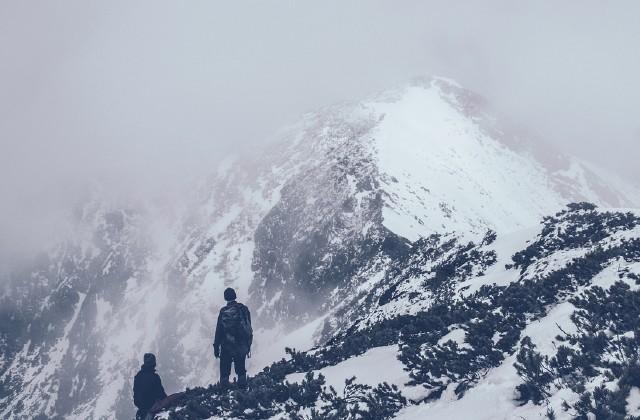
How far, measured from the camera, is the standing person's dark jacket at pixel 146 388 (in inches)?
575

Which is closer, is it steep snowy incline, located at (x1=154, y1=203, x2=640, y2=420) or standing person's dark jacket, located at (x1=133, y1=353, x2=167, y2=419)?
steep snowy incline, located at (x1=154, y1=203, x2=640, y2=420)

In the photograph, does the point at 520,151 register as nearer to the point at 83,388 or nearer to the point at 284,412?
the point at 83,388

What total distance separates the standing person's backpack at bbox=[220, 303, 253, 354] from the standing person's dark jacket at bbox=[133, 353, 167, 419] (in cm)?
200

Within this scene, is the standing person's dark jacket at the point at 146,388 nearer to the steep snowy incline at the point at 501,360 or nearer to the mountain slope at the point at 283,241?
the steep snowy incline at the point at 501,360

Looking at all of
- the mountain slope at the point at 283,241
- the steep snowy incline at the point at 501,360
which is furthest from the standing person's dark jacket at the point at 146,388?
the mountain slope at the point at 283,241

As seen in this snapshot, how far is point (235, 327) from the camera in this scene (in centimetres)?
1558

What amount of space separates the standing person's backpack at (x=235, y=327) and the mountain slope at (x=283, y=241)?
20.7m

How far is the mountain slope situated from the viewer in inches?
3201

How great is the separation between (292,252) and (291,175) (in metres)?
24.4

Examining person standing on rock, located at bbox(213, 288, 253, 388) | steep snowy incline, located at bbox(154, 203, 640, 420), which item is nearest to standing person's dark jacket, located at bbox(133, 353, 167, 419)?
steep snowy incline, located at bbox(154, 203, 640, 420)

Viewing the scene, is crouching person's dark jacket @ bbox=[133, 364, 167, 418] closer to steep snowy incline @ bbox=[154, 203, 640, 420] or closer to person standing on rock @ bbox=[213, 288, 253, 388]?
steep snowy incline @ bbox=[154, 203, 640, 420]

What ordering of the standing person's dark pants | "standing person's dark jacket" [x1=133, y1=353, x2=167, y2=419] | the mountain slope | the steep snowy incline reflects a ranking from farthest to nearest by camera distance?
the mountain slope, the standing person's dark pants, "standing person's dark jacket" [x1=133, y1=353, x2=167, y2=419], the steep snowy incline

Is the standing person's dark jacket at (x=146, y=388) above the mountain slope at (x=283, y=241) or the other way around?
the other way around

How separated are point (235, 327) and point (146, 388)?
2.67 m
